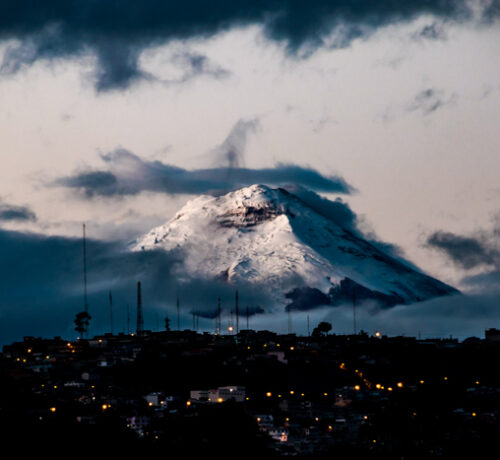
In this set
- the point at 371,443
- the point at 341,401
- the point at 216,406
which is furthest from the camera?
the point at 341,401

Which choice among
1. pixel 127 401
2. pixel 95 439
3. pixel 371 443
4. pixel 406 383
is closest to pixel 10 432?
pixel 95 439

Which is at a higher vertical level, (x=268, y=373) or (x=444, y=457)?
(x=268, y=373)

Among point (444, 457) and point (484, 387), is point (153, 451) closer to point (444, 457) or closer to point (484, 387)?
point (444, 457)

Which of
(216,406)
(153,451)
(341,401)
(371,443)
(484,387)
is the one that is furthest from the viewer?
(484,387)

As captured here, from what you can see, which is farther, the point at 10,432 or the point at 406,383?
the point at 406,383

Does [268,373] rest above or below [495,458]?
above

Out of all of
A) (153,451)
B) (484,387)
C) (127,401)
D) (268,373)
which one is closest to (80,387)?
(127,401)

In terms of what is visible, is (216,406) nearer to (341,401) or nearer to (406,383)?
(341,401)

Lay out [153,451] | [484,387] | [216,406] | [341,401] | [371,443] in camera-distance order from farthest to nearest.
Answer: [484,387]
[341,401]
[216,406]
[371,443]
[153,451]

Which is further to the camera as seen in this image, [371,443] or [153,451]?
[371,443]
